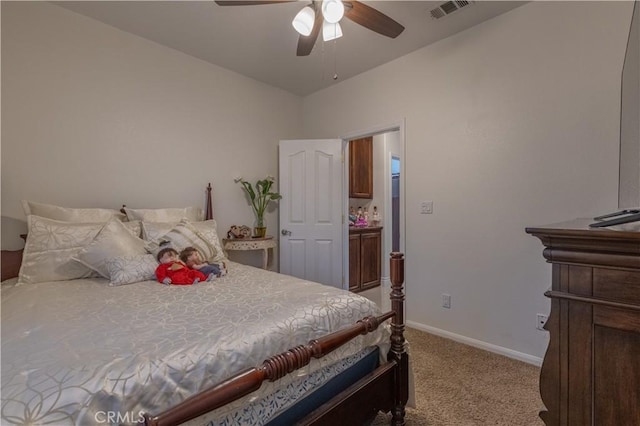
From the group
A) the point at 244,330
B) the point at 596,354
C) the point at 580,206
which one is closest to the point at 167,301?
the point at 244,330

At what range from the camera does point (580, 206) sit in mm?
2090

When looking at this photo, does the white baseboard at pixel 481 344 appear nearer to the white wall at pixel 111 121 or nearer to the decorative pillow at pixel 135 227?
the white wall at pixel 111 121

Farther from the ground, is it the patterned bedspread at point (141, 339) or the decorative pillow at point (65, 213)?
the decorative pillow at point (65, 213)

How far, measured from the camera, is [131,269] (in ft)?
5.87

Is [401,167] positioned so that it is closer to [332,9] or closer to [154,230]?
[332,9]

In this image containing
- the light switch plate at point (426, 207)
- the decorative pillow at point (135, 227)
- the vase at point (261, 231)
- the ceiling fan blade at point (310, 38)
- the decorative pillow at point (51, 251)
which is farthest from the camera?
the vase at point (261, 231)

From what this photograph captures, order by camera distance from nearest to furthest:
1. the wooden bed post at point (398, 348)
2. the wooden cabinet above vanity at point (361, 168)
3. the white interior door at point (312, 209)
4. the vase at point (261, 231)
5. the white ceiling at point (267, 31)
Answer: the wooden bed post at point (398, 348) → the white ceiling at point (267, 31) → the vase at point (261, 231) → the white interior door at point (312, 209) → the wooden cabinet above vanity at point (361, 168)

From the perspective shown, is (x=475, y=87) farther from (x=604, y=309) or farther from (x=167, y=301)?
(x=167, y=301)

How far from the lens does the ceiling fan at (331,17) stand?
1.75m

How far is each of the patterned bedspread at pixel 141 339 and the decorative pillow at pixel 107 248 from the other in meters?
0.19

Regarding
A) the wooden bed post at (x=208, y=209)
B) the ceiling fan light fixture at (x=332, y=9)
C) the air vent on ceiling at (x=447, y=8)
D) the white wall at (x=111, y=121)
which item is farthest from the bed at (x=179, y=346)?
the air vent on ceiling at (x=447, y=8)

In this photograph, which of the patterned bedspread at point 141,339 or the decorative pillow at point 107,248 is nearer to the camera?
the patterned bedspread at point 141,339

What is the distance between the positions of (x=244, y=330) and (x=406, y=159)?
98.1 inches

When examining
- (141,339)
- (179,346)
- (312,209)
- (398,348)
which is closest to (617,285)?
(398,348)
